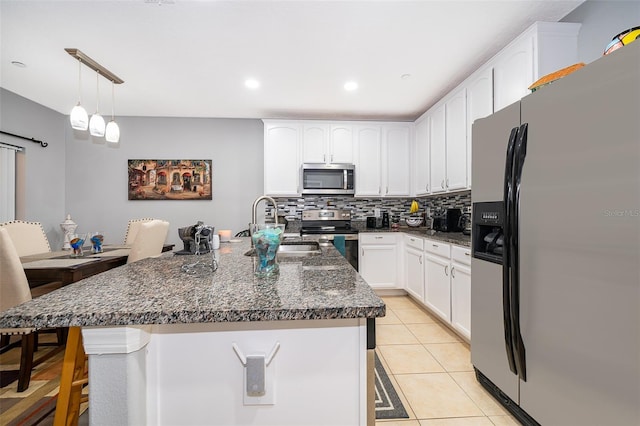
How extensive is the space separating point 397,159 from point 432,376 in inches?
111

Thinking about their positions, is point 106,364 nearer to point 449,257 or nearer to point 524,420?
point 524,420

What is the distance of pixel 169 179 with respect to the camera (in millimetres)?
4141

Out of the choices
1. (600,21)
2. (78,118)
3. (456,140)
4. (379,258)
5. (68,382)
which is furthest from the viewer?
(379,258)

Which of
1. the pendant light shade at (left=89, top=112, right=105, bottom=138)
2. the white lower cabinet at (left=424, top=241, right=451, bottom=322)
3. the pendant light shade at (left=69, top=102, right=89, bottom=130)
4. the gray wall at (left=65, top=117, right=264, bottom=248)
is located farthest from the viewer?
the gray wall at (left=65, top=117, right=264, bottom=248)

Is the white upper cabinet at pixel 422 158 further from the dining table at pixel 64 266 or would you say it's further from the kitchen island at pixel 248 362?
the dining table at pixel 64 266

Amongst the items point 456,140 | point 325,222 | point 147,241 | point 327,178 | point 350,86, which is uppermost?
point 350,86

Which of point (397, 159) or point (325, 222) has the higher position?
point (397, 159)

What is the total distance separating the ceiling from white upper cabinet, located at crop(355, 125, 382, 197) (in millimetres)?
539

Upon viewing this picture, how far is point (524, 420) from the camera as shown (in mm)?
1487

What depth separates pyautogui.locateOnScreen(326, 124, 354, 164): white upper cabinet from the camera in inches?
157

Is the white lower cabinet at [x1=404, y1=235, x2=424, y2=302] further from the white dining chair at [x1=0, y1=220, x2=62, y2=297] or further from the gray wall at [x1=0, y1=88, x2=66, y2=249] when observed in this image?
the gray wall at [x1=0, y1=88, x2=66, y2=249]

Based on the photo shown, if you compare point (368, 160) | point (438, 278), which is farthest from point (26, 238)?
point (438, 278)

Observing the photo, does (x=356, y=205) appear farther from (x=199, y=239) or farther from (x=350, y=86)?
(x=199, y=239)

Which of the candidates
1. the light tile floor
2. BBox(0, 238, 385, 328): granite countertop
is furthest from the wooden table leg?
the light tile floor
